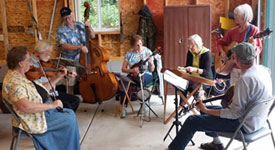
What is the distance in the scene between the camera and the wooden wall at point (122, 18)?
5.30m

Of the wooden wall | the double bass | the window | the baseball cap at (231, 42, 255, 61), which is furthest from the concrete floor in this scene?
the window

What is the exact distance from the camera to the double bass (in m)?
3.90

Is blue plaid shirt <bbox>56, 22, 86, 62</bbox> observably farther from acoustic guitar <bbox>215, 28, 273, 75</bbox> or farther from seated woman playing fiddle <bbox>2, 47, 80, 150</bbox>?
acoustic guitar <bbox>215, 28, 273, 75</bbox>

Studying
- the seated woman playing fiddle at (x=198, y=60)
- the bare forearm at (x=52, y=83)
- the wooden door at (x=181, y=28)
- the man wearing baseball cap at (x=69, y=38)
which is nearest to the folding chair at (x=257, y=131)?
the seated woman playing fiddle at (x=198, y=60)

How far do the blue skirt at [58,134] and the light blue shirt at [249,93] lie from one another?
51.3 inches

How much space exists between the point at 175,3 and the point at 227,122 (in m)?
3.55

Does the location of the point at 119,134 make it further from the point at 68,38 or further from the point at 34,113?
the point at 68,38

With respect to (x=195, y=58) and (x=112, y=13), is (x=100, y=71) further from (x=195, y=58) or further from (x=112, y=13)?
(x=112, y=13)

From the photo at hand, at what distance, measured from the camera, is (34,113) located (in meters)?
2.33

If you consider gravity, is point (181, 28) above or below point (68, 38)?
above

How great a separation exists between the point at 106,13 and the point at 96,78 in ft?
6.78

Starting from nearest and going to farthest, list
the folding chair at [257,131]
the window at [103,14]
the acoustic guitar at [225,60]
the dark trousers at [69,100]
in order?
the folding chair at [257,131] < the acoustic guitar at [225,60] < the dark trousers at [69,100] < the window at [103,14]

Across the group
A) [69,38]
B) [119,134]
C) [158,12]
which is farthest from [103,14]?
[119,134]

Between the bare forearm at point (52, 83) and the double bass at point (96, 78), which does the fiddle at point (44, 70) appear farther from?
the double bass at point (96, 78)
